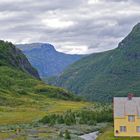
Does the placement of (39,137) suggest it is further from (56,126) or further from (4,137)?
(56,126)

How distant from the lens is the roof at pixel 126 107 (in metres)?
96.7

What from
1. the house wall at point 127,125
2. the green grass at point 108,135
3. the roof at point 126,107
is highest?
the roof at point 126,107

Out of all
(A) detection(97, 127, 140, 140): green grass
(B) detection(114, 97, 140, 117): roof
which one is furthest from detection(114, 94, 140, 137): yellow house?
(A) detection(97, 127, 140, 140): green grass

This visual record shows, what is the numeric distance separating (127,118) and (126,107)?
249 cm

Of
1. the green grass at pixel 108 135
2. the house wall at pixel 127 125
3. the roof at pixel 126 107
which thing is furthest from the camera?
the roof at pixel 126 107

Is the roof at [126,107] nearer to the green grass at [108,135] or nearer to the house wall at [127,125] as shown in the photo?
the house wall at [127,125]

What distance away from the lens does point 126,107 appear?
97812 mm

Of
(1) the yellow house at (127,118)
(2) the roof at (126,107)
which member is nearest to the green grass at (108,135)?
(1) the yellow house at (127,118)

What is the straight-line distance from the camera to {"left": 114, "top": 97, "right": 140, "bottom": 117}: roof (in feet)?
317

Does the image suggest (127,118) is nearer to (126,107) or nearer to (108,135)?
(126,107)

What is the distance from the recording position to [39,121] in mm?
130250

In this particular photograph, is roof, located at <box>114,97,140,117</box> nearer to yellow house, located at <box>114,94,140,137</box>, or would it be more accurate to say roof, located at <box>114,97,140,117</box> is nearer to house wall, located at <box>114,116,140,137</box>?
yellow house, located at <box>114,94,140,137</box>

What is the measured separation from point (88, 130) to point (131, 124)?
16600mm

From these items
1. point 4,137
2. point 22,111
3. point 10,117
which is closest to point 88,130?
point 4,137
